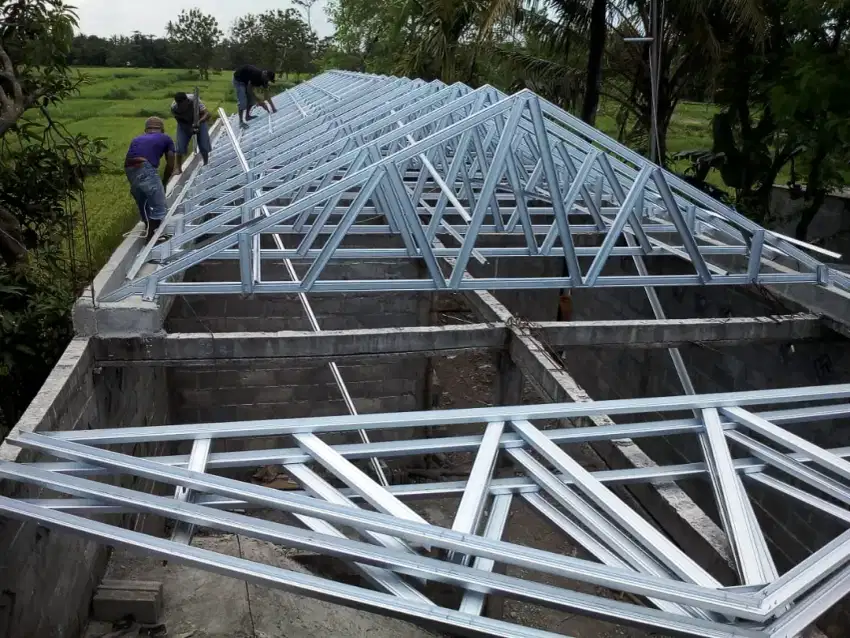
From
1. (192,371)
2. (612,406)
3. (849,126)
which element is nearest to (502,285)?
(612,406)

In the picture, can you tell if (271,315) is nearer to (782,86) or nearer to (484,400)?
(484,400)

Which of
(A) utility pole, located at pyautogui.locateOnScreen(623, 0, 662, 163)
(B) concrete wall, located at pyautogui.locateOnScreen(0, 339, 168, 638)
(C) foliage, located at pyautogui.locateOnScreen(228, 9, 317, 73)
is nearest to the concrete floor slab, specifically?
(B) concrete wall, located at pyautogui.locateOnScreen(0, 339, 168, 638)

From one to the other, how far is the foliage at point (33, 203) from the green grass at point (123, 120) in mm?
1148

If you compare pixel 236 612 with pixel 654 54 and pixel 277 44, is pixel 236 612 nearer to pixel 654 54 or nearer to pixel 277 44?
pixel 654 54

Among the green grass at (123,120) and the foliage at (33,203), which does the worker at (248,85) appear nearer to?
the green grass at (123,120)

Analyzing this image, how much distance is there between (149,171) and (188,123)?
3984 millimetres

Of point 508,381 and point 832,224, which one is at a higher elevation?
point 832,224

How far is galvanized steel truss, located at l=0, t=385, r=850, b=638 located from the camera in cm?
304

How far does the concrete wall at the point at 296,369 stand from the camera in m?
9.78

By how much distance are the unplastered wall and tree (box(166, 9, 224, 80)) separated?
48.5 m

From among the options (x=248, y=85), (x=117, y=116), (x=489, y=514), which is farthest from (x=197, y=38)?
(x=489, y=514)

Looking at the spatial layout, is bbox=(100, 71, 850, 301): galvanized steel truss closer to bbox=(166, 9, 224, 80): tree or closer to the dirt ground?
the dirt ground

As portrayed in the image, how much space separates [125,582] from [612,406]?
168 inches

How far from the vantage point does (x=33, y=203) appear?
8.88 metres
